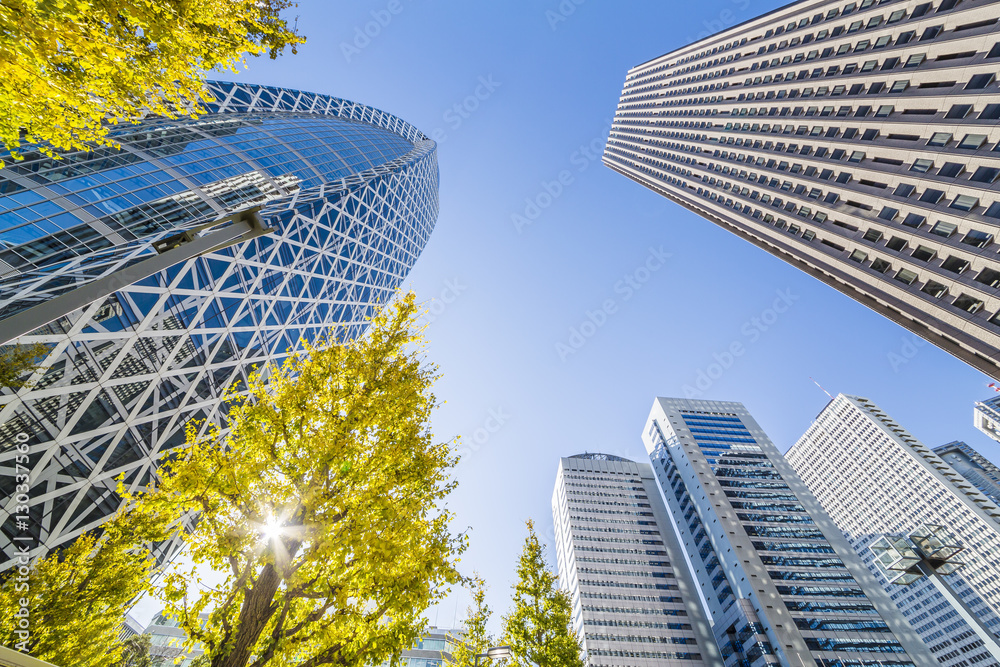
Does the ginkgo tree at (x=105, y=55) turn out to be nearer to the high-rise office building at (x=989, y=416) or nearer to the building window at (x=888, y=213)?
the building window at (x=888, y=213)

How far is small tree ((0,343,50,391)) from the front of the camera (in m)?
9.95

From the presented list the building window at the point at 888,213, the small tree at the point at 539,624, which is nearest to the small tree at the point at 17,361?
the small tree at the point at 539,624

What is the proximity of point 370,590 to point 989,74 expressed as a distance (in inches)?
1574

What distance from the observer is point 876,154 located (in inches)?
1180

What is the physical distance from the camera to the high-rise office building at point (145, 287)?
1405 cm

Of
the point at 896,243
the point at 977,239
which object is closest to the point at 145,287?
the point at 977,239

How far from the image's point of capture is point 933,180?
82.9 ft

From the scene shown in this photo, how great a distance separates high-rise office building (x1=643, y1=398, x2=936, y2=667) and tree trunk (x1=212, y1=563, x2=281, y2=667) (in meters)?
73.3

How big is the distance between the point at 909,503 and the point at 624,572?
387 ft

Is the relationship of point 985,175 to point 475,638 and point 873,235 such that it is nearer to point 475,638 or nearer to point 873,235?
point 873,235

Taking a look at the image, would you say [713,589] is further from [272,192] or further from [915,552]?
[272,192]

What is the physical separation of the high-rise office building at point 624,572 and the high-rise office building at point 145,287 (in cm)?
5552

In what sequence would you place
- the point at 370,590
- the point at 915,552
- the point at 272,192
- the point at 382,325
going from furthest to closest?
the point at 272,192 < the point at 915,552 < the point at 382,325 < the point at 370,590

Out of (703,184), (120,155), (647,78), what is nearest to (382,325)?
(120,155)
